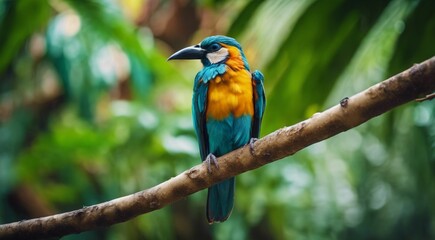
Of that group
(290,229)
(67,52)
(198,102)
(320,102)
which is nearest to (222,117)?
(198,102)

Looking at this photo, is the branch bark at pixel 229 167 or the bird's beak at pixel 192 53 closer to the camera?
the branch bark at pixel 229 167

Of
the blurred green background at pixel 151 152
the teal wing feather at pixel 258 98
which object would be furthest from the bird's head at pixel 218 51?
the blurred green background at pixel 151 152

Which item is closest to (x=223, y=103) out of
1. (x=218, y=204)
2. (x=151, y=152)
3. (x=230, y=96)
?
(x=230, y=96)

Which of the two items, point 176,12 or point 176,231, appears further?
point 176,12

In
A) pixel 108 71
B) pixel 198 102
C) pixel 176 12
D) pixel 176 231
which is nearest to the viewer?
pixel 198 102

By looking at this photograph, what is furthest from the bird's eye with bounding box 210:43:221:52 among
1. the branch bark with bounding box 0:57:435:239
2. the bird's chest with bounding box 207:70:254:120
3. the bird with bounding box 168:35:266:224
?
the branch bark with bounding box 0:57:435:239

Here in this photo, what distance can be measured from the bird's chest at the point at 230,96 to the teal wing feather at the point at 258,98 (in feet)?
0.10

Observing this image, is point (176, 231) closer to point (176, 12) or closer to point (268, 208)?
point (268, 208)

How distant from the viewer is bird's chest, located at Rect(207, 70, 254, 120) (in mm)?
2779

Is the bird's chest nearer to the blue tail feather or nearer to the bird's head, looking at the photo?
the bird's head

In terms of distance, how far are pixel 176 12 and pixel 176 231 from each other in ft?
7.64

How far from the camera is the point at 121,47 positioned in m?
4.64

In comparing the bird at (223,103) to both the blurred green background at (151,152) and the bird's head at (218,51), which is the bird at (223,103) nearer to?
the bird's head at (218,51)

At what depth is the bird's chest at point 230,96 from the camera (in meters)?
2.78
